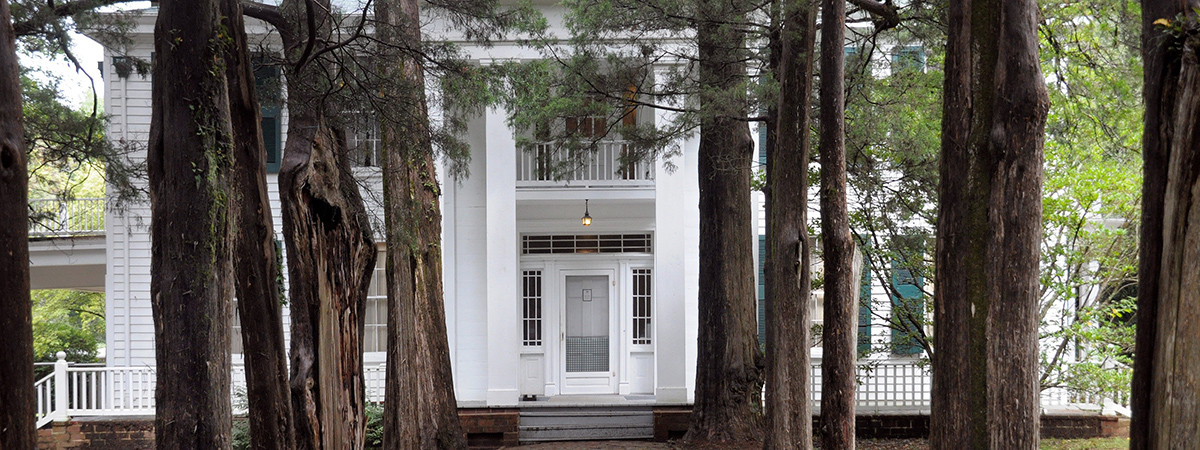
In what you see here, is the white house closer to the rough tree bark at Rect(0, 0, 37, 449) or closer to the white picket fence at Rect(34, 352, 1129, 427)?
the white picket fence at Rect(34, 352, 1129, 427)

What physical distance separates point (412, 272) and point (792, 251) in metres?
4.73

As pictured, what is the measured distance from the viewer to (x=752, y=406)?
14.0 metres

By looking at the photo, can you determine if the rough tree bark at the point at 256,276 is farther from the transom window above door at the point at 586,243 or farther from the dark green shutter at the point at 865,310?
the transom window above door at the point at 586,243

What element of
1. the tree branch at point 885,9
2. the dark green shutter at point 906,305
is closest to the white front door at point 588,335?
the dark green shutter at point 906,305

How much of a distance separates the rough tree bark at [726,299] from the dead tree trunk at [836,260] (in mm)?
4157

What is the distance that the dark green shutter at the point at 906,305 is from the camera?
45.6 ft

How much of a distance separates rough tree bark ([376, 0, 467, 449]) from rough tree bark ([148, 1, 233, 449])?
3.58 metres

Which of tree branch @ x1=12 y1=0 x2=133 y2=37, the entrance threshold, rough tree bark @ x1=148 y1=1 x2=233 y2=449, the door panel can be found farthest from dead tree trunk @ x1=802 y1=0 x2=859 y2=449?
the door panel

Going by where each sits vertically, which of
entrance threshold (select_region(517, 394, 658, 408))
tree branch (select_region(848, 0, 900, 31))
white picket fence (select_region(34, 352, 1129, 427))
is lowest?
entrance threshold (select_region(517, 394, 658, 408))

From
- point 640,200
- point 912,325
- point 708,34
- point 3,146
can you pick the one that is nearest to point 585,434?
point 640,200

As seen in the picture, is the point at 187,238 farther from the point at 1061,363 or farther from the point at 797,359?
the point at 1061,363

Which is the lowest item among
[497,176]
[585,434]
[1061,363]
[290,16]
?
[585,434]

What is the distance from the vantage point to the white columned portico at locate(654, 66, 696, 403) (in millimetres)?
15828

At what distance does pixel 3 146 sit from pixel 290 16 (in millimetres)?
4426
